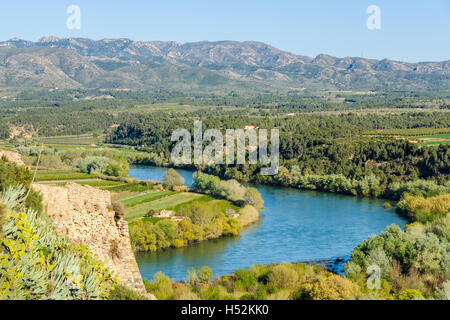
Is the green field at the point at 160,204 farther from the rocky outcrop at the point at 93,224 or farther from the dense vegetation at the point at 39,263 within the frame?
the dense vegetation at the point at 39,263

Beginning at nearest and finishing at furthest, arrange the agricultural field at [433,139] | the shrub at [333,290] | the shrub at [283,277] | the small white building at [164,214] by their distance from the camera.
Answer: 1. the shrub at [333,290]
2. the shrub at [283,277]
3. the small white building at [164,214]
4. the agricultural field at [433,139]

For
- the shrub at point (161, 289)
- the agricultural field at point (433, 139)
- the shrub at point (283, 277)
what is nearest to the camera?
the shrub at point (161, 289)

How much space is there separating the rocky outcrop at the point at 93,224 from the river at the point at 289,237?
15830mm

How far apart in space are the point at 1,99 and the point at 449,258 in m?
172

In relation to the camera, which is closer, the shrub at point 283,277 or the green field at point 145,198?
the shrub at point 283,277

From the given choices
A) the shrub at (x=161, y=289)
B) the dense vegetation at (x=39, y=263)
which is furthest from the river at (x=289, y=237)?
the dense vegetation at (x=39, y=263)

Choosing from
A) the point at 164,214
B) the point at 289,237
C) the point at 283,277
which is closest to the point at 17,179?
the point at 283,277

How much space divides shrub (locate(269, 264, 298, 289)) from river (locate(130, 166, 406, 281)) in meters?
4.71

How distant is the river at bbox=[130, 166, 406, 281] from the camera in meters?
28.9

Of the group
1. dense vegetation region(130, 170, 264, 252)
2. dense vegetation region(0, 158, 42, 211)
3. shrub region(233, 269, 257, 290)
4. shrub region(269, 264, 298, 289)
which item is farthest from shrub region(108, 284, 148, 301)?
dense vegetation region(130, 170, 264, 252)

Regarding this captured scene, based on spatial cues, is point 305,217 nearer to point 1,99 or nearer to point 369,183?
point 369,183

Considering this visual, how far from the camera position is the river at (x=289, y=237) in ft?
94.8

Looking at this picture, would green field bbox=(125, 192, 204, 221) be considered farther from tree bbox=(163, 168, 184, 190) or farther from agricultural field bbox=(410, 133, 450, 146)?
agricultural field bbox=(410, 133, 450, 146)

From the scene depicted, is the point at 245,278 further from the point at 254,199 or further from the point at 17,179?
the point at 254,199
